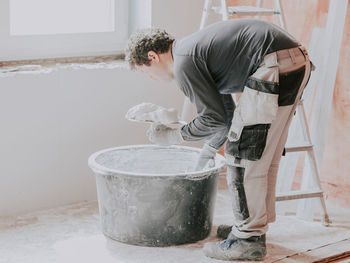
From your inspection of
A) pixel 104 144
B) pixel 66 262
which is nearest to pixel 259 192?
pixel 66 262

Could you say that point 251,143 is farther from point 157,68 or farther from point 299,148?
point 299,148

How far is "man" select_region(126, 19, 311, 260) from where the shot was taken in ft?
8.68

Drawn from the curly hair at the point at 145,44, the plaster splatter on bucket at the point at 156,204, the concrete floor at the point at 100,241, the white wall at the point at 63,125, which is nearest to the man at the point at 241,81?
the curly hair at the point at 145,44

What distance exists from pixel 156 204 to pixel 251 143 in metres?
0.55

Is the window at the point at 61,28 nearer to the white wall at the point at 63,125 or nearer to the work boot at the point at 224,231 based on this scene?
the white wall at the point at 63,125

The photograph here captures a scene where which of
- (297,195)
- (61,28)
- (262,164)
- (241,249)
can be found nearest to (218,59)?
(262,164)

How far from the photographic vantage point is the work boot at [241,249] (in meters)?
2.93

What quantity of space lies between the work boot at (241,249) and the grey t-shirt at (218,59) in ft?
1.81

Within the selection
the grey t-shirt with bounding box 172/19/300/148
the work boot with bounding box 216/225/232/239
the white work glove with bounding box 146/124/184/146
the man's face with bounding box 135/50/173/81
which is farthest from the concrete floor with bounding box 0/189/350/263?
the man's face with bounding box 135/50/173/81

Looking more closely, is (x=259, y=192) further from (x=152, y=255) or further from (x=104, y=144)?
(x=104, y=144)

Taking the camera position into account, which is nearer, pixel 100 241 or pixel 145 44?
pixel 145 44

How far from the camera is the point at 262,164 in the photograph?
2.83 meters

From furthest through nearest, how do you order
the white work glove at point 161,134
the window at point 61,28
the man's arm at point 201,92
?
the window at point 61,28, the white work glove at point 161,134, the man's arm at point 201,92

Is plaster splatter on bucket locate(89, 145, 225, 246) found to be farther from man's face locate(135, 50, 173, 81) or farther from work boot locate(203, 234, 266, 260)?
man's face locate(135, 50, 173, 81)
